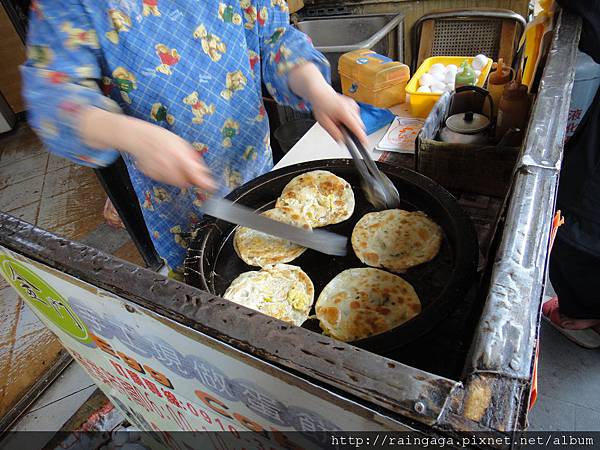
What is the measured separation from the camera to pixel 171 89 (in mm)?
1309

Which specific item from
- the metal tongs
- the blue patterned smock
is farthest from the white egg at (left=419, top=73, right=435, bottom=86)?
the metal tongs

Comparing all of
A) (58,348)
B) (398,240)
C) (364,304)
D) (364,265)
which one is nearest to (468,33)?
(398,240)

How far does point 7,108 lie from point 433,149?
6188 millimetres

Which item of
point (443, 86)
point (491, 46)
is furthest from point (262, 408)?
point (491, 46)

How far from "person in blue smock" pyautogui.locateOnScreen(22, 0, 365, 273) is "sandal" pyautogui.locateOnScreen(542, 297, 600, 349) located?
1.89m

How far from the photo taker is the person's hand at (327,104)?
4.03ft

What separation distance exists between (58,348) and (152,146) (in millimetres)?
2274

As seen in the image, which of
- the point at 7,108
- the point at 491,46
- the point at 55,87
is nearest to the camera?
the point at 55,87

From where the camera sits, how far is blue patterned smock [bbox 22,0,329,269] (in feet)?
3.49

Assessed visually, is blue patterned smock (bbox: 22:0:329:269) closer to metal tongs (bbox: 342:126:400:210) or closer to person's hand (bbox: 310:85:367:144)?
person's hand (bbox: 310:85:367:144)

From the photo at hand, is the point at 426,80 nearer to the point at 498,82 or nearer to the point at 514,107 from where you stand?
the point at 498,82

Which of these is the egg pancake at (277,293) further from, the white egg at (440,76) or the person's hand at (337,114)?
the white egg at (440,76)

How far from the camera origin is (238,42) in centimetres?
141

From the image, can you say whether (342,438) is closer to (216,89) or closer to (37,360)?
(216,89)
